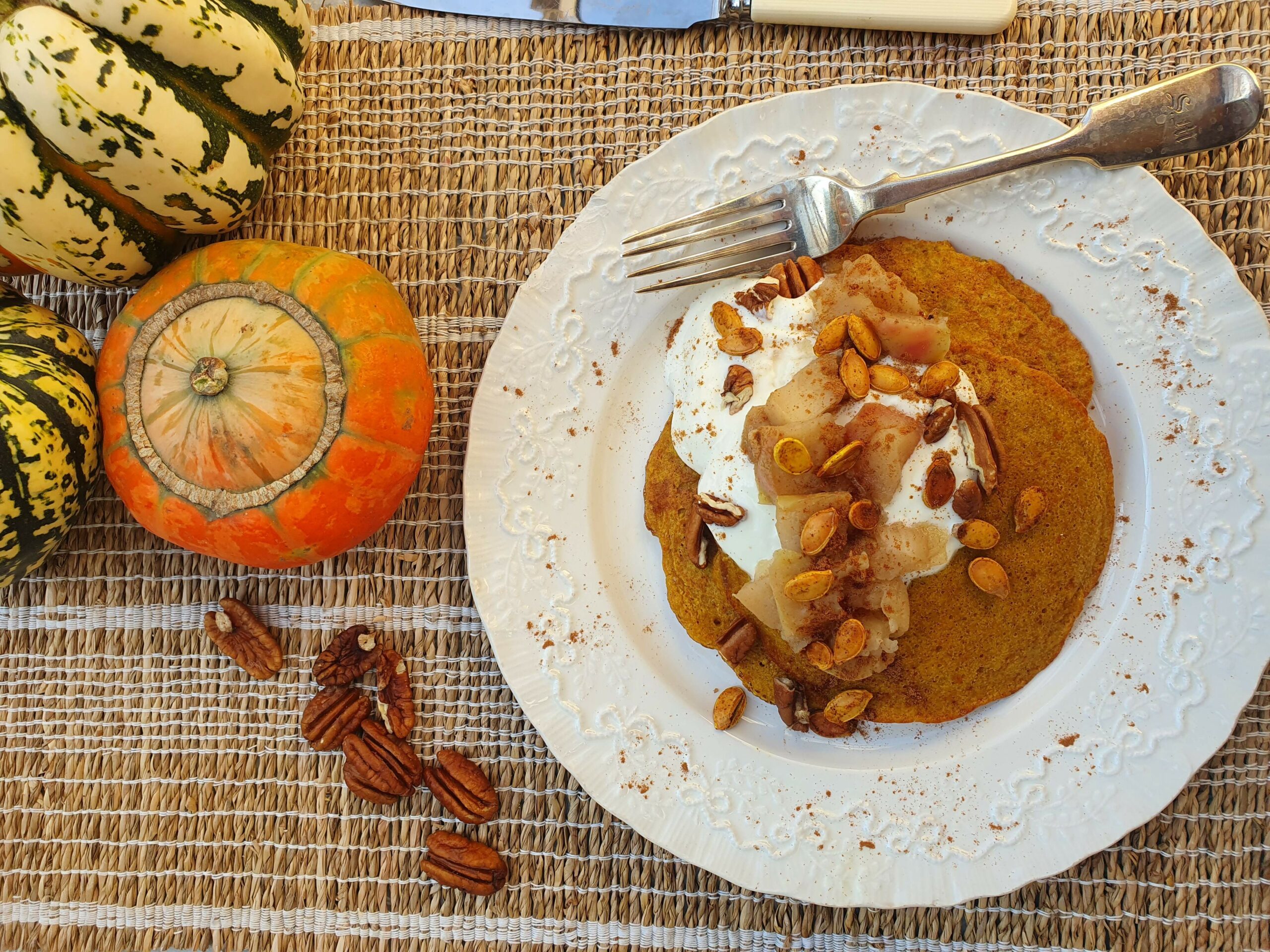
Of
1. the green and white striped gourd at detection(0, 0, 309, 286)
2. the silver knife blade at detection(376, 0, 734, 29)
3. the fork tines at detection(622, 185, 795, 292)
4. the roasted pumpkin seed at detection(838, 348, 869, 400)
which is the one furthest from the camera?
the silver knife blade at detection(376, 0, 734, 29)

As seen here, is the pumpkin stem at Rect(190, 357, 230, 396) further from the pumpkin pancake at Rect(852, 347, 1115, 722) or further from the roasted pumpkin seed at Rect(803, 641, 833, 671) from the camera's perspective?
the pumpkin pancake at Rect(852, 347, 1115, 722)

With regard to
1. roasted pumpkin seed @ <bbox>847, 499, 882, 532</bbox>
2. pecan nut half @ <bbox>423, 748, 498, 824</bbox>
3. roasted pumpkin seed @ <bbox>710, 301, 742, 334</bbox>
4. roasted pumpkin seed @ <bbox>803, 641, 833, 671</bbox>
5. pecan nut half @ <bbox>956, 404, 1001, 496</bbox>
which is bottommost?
pecan nut half @ <bbox>423, 748, 498, 824</bbox>

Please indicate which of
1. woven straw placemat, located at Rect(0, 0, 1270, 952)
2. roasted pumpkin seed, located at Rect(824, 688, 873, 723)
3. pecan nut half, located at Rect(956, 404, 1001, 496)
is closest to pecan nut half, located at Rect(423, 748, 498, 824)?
woven straw placemat, located at Rect(0, 0, 1270, 952)

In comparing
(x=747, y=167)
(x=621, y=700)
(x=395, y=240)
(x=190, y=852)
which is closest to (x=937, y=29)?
(x=747, y=167)

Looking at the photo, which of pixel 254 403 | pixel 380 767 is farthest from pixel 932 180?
pixel 380 767

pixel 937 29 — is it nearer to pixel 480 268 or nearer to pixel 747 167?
pixel 747 167

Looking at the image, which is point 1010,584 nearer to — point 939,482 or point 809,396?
point 939,482
